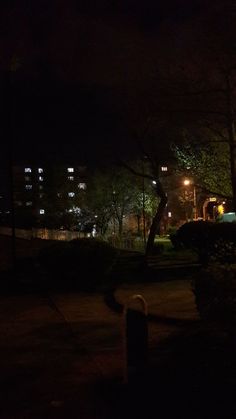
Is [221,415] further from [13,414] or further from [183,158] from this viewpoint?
[183,158]

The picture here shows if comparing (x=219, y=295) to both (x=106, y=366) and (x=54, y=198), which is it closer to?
(x=106, y=366)

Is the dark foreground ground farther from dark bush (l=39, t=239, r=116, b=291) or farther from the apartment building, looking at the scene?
the apartment building

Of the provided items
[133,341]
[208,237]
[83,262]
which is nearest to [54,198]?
[208,237]

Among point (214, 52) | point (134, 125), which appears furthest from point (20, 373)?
point (134, 125)

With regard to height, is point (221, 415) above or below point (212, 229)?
below

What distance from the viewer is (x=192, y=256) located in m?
22.6

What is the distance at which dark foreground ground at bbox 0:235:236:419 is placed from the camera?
5746mm

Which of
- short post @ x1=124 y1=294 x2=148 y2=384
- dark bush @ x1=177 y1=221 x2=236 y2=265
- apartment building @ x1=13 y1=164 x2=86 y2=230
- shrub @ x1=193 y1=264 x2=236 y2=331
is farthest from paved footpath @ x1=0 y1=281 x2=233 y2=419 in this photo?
apartment building @ x1=13 y1=164 x2=86 y2=230

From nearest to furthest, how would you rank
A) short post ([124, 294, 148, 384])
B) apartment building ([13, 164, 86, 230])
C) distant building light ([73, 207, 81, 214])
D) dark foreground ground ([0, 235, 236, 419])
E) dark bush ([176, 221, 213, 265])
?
dark foreground ground ([0, 235, 236, 419]) < short post ([124, 294, 148, 384]) < dark bush ([176, 221, 213, 265]) < distant building light ([73, 207, 81, 214]) < apartment building ([13, 164, 86, 230])

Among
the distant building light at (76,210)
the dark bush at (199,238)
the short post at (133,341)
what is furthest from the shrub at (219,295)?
the distant building light at (76,210)

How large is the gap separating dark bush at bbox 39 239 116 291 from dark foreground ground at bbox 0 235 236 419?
103 inches

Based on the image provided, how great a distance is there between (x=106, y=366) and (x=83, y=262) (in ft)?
25.4

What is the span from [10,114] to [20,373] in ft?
42.3

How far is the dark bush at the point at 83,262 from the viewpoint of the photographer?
600 inches
